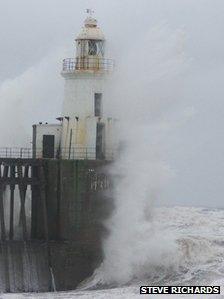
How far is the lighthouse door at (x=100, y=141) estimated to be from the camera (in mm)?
37719

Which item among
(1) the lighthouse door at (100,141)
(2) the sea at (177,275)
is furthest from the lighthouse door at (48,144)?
(2) the sea at (177,275)

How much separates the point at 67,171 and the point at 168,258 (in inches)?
191

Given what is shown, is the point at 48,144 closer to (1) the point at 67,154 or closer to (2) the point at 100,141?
(1) the point at 67,154

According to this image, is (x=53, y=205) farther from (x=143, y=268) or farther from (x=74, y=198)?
(x=143, y=268)

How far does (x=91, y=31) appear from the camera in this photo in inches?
1521

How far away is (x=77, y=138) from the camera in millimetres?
37656

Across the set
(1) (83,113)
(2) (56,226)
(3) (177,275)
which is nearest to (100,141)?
(1) (83,113)

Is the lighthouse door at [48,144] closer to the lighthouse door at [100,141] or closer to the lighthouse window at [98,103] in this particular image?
the lighthouse door at [100,141]

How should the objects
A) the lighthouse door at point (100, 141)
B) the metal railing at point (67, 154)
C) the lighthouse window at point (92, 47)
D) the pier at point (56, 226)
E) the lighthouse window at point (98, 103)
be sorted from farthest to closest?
the lighthouse window at point (92, 47), the lighthouse window at point (98, 103), the lighthouse door at point (100, 141), the metal railing at point (67, 154), the pier at point (56, 226)

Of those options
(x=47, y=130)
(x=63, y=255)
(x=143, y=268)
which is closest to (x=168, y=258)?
(x=143, y=268)

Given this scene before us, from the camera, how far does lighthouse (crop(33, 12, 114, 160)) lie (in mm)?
37656

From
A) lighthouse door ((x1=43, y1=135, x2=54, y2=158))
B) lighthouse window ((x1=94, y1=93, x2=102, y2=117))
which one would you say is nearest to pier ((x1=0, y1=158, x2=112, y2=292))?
lighthouse door ((x1=43, y1=135, x2=54, y2=158))

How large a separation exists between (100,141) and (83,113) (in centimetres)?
128

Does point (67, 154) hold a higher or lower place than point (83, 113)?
lower
